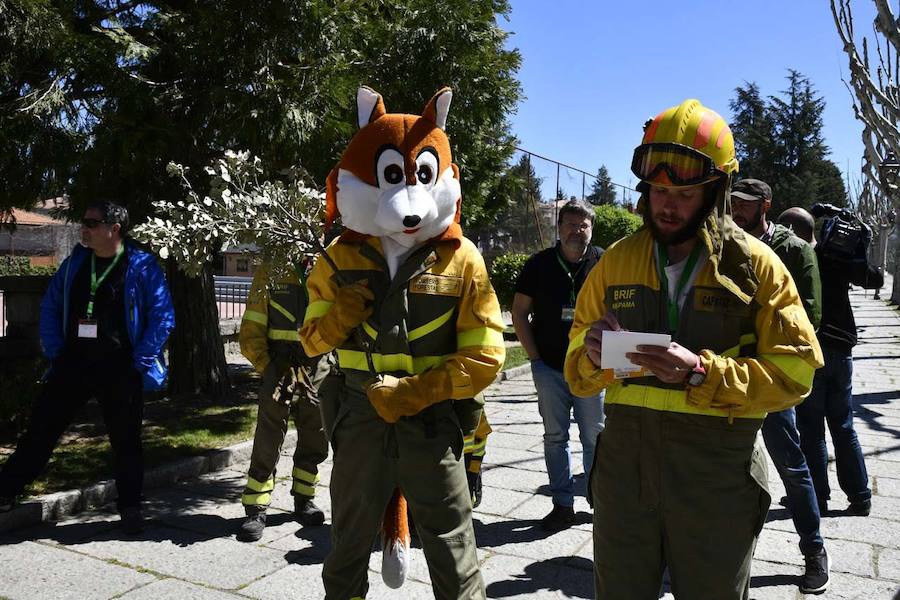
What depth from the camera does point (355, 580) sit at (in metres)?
2.92

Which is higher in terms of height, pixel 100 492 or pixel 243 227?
pixel 243 227

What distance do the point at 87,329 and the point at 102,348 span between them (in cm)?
14

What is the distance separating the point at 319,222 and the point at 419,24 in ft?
15.1

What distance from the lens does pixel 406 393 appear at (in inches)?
111

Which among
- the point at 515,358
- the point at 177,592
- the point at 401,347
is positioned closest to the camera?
the point at 401,347

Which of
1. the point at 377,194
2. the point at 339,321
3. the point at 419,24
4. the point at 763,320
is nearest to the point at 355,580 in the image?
the point at 339,321

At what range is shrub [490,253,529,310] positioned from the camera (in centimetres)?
1614

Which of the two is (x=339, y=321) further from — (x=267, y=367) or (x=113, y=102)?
(x=113, y=102)

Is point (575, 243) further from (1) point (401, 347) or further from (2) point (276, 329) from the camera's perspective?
(1) point (401, 347)

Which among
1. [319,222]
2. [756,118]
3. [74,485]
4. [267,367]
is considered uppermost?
[756,118]

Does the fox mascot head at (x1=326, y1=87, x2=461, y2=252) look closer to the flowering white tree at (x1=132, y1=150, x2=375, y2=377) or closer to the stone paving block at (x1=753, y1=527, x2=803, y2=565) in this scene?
the flowering white tree at (x1=132, y1=150, x2=375, y2=377)

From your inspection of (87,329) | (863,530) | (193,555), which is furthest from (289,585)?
(863,530)

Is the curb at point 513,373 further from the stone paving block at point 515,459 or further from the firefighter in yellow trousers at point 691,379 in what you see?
the firefighter in yellow trousers at point 691,379

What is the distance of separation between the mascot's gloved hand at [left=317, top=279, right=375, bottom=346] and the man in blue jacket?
7.38 ft
